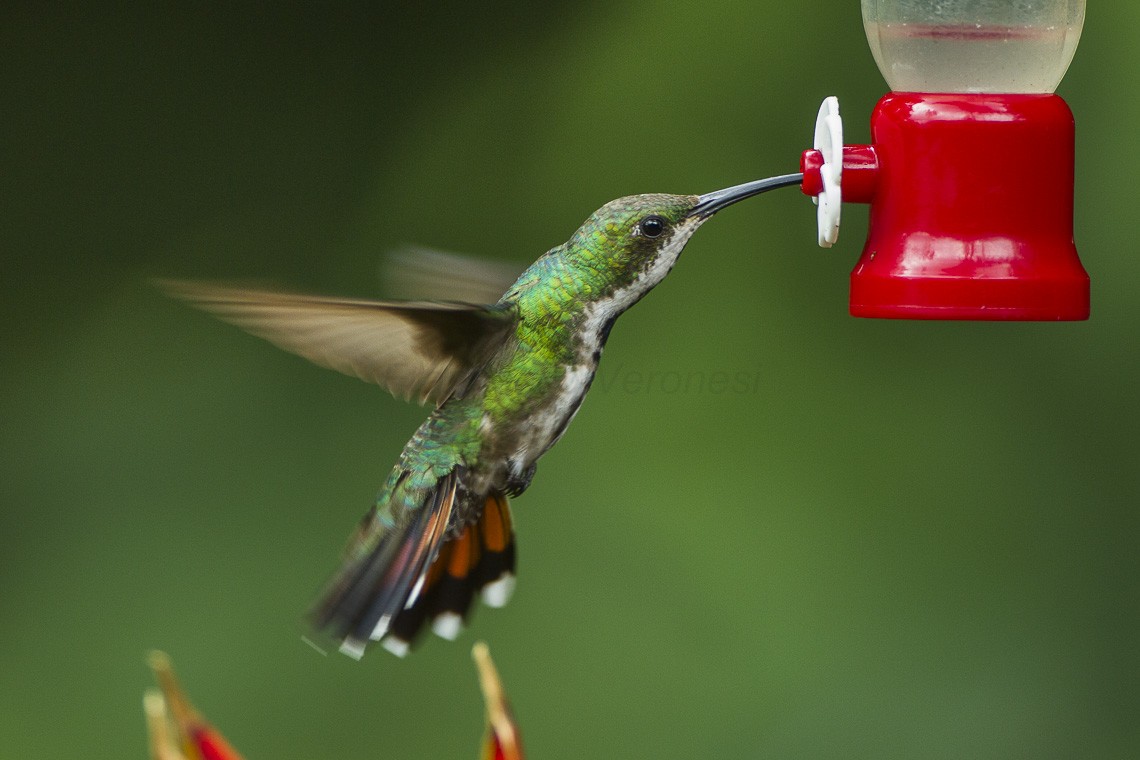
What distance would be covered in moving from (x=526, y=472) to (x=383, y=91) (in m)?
1.67

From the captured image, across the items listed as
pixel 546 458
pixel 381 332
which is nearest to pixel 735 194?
pixel 381 332

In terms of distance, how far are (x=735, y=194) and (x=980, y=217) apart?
0.98ft

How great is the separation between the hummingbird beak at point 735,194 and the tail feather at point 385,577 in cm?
52

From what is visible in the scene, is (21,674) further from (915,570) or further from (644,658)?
(915,570)

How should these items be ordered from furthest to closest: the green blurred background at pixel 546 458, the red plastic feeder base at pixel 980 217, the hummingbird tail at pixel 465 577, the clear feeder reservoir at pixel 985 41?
the green blurred background at pixel 546 458 < the hummingbird tail at pixel 465 577 < the clear feeder reservoir at pixel 985 41 < the red plastic feeder base at pixel 980 217

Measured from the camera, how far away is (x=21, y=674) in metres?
3.18

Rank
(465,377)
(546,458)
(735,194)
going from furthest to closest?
1. (546,458)
2. (465,377)
3. (735,194)

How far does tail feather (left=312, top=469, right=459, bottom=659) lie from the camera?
5.81 ft

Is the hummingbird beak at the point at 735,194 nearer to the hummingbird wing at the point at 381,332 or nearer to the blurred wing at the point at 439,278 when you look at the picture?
the hummingbird wing at the point at 381,332

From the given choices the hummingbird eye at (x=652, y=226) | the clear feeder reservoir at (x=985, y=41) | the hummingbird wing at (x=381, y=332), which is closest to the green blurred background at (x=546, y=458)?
the clear feeder reservoir at (x=985, y=41)

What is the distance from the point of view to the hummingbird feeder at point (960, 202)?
1.53 meters

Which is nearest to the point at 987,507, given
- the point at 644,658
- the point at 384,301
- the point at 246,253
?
the point at 644,658

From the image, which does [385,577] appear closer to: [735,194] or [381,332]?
[381,332]

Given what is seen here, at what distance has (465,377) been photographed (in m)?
1.78
